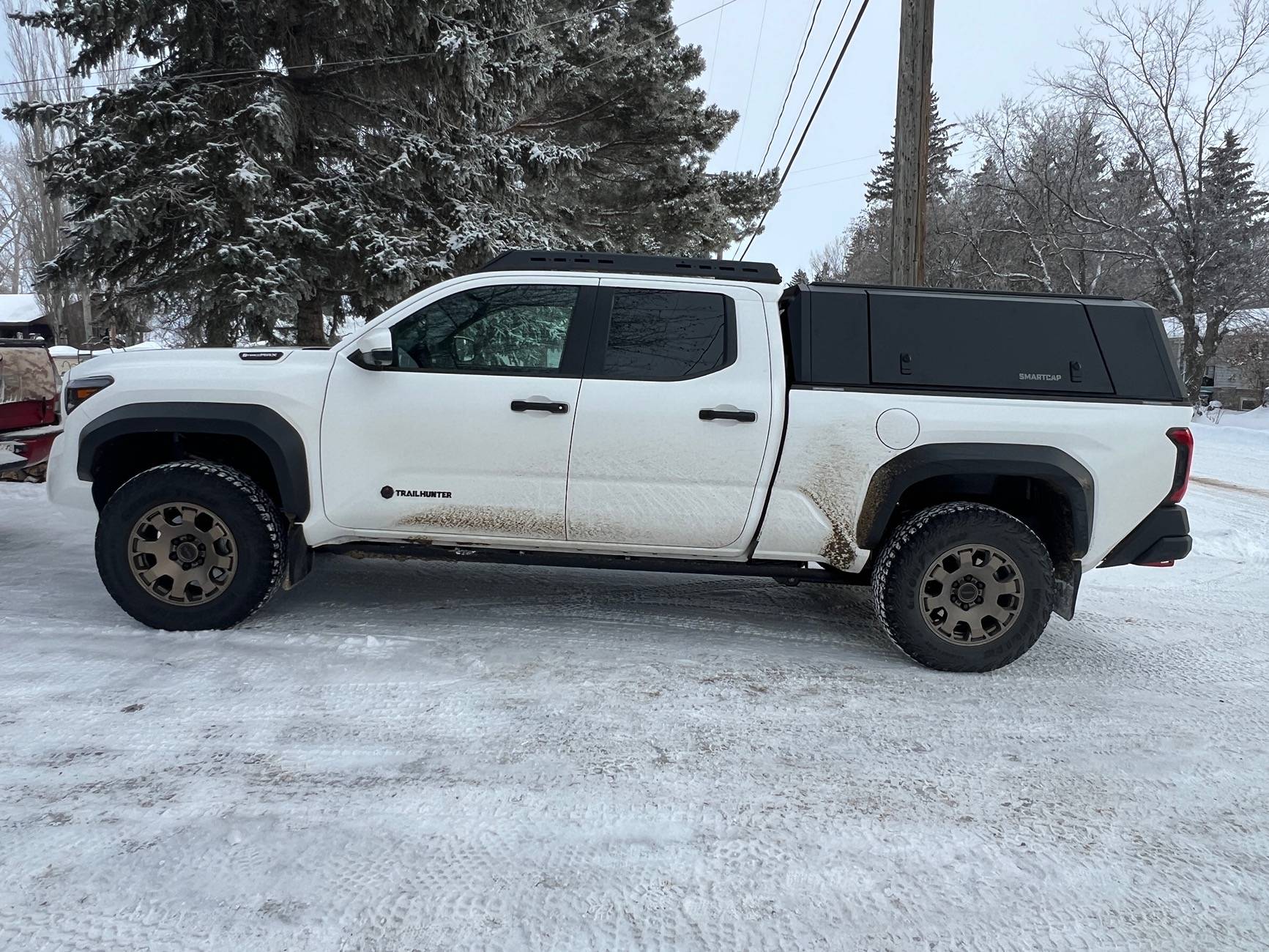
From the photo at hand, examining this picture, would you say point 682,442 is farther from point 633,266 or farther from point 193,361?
point 193,361

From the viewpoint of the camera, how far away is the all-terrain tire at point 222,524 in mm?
3992

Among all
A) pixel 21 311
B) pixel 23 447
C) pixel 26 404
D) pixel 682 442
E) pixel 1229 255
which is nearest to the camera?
pixel 682 442

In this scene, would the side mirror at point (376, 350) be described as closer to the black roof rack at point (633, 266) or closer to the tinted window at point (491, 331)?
the tinted window at point (491, 331)

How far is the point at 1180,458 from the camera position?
3842mm

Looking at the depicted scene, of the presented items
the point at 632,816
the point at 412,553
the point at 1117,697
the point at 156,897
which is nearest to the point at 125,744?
the point at 156,897

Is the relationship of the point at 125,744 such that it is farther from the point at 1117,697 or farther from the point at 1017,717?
the point at 1117,697

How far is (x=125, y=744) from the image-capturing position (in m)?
2.95

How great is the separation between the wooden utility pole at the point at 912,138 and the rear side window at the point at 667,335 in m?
5.09

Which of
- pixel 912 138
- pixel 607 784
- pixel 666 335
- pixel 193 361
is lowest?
pixel 607 784

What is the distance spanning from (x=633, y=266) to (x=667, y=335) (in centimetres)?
42

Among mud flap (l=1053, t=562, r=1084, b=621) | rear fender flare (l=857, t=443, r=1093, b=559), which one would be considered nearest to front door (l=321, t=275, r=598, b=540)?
rear fender flare (l=857, t=443, r=1093, b=559)

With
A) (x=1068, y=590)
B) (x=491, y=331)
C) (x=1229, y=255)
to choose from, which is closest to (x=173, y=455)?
(x=491, y=331)

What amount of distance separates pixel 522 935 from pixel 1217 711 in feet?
10.8

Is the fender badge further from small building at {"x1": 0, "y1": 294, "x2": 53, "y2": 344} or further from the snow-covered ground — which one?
small building at {"x1": 0, "y1": 294, "x2": 53, "y2": 344}
